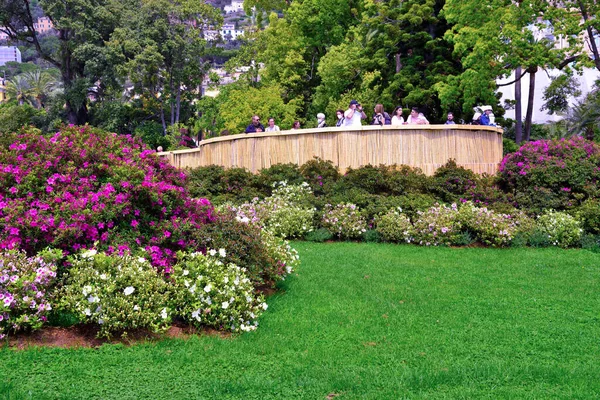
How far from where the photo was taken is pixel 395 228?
10.6 meters

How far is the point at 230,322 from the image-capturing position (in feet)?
19.4

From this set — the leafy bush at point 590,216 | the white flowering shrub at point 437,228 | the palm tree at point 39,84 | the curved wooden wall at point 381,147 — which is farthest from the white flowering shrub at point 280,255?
the palm tree at point 39,84

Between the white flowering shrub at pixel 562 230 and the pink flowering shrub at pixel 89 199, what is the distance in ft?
22.0

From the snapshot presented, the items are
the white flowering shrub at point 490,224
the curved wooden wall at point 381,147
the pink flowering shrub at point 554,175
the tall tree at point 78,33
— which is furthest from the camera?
the tall tree at point 78,33

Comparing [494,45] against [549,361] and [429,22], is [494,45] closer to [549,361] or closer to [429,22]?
[429,22]

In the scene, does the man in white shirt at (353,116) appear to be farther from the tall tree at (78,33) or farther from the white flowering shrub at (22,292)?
the tall tree at (78,33)

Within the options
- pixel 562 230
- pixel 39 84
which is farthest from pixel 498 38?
pixel 39 84

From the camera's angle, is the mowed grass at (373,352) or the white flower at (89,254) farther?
the white flower at (89,254)

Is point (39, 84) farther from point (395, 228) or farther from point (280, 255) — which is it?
point (280, 255)

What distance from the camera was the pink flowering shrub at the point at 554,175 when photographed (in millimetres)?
11562

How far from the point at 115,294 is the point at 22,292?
0.79 m

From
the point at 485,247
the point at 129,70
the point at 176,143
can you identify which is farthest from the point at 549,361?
the point at 129,70

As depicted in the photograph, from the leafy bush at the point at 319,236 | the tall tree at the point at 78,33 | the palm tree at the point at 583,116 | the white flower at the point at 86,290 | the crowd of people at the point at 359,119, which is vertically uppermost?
the tall tree at the point at 78,33

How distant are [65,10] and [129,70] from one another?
6460mm
